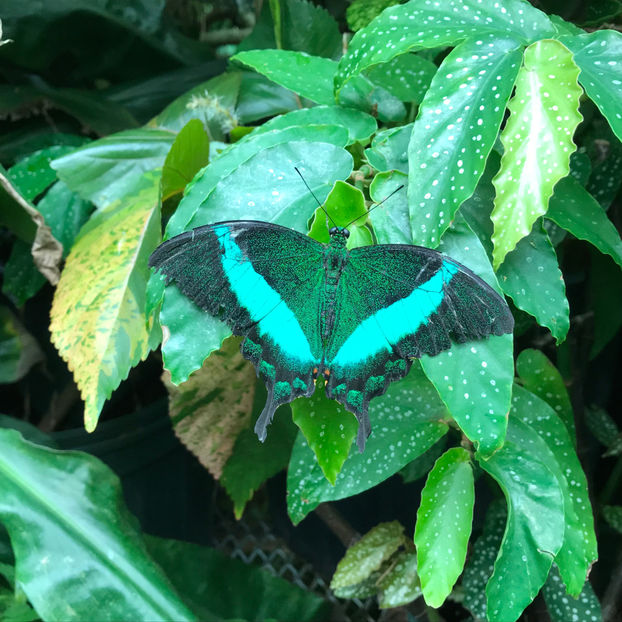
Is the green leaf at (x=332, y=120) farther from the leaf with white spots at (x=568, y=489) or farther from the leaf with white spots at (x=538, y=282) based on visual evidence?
the leaf with white spots at (x=568, y=489)

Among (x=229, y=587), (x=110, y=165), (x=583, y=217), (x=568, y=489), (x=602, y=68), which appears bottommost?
(x=229, y=587)

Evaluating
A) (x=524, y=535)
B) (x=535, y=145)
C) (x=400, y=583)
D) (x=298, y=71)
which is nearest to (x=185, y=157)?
(x=298, y=71)

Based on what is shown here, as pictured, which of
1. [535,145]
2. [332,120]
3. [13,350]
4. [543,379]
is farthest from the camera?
[13,350]

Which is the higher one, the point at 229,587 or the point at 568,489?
the point at 568,489

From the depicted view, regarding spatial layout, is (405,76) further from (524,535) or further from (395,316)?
(524,535)

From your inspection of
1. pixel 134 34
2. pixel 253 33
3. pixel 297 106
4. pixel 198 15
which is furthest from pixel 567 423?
pixel 198 15

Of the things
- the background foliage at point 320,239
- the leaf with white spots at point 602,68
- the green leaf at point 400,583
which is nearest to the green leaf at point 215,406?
the background foliage at point 320,239
